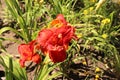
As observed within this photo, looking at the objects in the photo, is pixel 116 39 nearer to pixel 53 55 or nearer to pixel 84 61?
pixel 84 61

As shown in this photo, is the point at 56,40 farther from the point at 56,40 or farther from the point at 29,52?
the point at 29,52

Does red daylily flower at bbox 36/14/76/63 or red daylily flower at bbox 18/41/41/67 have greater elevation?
red daylily flower at bbox 36/14/76/63

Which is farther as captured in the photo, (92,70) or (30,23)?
(30,23)

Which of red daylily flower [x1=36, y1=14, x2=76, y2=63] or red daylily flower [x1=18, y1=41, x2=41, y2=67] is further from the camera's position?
red daylily flower [x1=18, y1=41, x2=41, y2=67]

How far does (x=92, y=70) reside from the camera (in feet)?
7.12

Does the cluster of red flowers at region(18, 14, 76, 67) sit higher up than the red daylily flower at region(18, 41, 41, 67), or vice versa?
the cluster of red flowers at region(18, 14, 76, 67)

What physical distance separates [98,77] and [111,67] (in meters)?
0.19

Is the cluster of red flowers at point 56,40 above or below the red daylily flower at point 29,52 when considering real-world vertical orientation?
above

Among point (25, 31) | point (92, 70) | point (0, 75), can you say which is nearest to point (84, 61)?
point (92, 70)

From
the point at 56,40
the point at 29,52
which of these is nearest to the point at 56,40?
the point at 56,40

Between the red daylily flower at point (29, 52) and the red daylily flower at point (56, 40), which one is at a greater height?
the red daylily flower at point (56, 40)

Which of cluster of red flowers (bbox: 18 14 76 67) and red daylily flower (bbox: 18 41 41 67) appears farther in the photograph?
red daylily flower (bbox: 18 41 41 67)

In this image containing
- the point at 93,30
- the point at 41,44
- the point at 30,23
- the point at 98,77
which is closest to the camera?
the point at 41,44

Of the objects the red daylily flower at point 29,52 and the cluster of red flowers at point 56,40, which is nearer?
the cluster of red flowers at point 56,40
